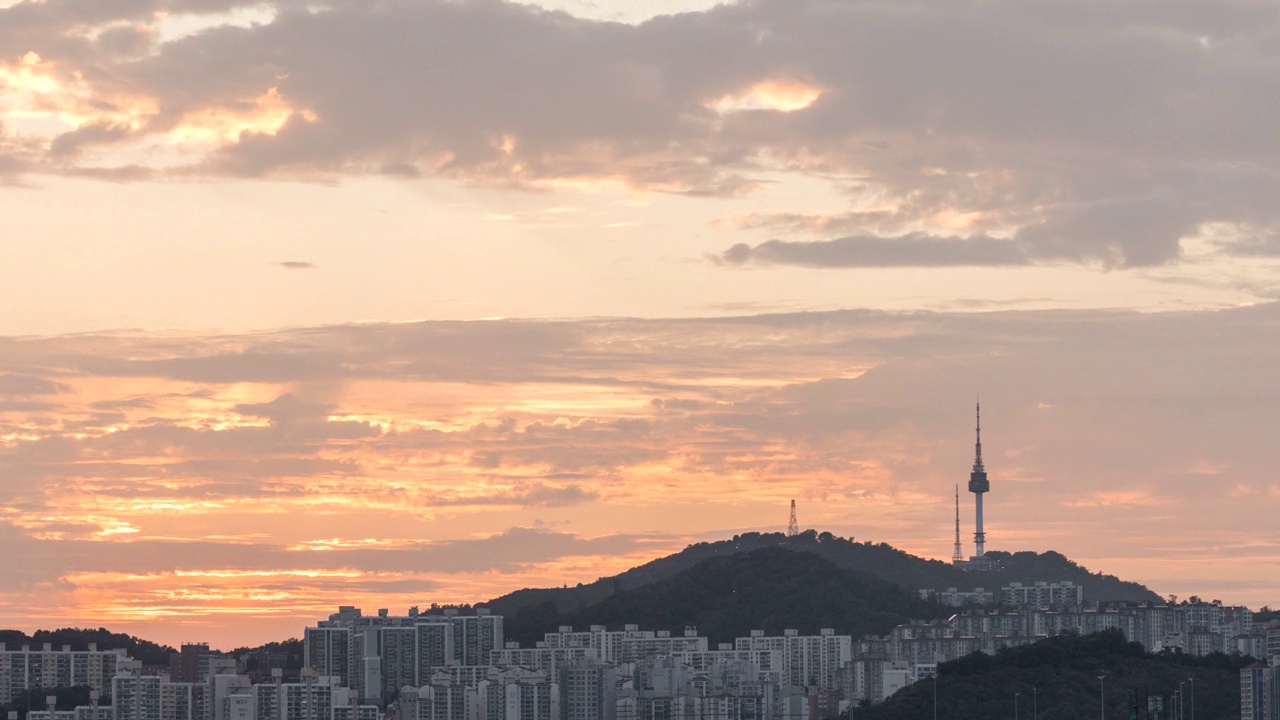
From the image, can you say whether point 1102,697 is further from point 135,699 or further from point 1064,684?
point 135,699

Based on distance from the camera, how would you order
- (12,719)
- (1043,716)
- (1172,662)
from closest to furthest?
(1043,716), (1172,662), (12,719)

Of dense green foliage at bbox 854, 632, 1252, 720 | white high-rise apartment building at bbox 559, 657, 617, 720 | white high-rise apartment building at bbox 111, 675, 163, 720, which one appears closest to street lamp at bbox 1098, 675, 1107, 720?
dense green foliage at bbox 854, 632, 1252, 720

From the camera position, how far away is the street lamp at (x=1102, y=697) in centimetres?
14450

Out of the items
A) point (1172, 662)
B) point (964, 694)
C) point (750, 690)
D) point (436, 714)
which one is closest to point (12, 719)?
point (436, 714)

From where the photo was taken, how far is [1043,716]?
14800cm

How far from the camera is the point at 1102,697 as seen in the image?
→ 486 ft

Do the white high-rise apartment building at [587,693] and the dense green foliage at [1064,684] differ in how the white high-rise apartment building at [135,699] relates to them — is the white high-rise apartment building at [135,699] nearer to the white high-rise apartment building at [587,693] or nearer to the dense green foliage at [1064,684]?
the white high-rise apartment building at [587,693]

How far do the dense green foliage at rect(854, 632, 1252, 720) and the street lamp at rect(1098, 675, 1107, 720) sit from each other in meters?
0.16

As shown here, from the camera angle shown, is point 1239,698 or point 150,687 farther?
point 150,687

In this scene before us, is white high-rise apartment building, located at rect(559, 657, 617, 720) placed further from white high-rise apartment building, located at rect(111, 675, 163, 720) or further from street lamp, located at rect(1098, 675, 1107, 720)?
street lamp, located at rect(1098, 675, 1107, 720)

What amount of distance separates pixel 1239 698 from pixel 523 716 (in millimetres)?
62570

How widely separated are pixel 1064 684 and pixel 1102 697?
6274 millimetres

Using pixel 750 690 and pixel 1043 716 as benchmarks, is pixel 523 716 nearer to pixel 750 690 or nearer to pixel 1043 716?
pixel 750 690

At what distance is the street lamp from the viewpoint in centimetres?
14450
